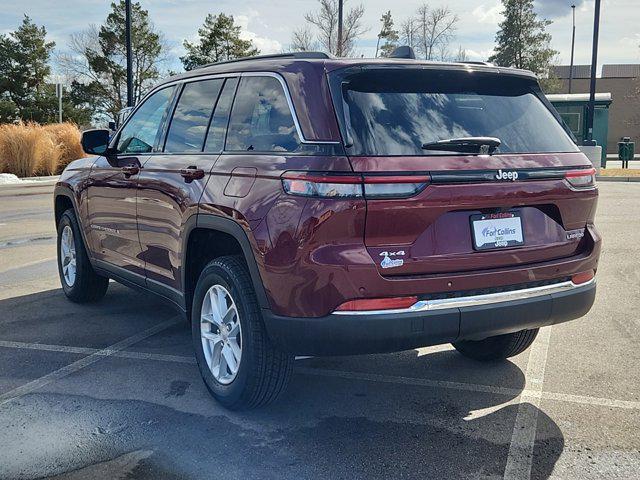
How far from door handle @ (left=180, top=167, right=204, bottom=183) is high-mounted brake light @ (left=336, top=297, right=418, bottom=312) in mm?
1309

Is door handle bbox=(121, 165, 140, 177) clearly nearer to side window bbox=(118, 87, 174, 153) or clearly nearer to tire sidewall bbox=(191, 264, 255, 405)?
side window bbox=(118, 87, 174, 153)

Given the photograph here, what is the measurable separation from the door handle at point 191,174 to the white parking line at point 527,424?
2182 mm

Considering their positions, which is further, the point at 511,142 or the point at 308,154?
the point at 511,142

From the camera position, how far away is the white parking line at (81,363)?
4109mm

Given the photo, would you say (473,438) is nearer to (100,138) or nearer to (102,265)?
(102,265)

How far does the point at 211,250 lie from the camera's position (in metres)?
4.14

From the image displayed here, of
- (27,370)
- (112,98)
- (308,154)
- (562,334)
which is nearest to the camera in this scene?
(308,154)

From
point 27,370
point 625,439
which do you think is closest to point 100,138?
point 27,370

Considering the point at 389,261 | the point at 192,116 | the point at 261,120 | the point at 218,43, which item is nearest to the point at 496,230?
the point at 389,261

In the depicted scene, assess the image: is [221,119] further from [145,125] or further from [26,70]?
[26,70]

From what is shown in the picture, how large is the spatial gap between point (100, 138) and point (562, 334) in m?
3.89

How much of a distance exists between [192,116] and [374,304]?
1.94m

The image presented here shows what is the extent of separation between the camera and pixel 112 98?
5162 centimetres

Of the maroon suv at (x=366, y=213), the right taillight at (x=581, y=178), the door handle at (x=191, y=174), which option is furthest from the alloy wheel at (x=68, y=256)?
the right taillight at (x=581, y=178)
